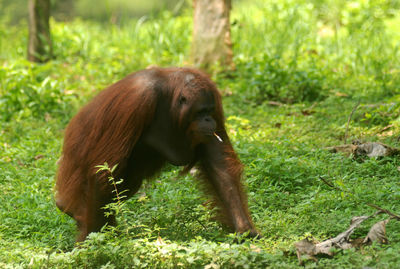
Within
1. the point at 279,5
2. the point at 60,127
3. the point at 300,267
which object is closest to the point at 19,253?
the point at 300,267

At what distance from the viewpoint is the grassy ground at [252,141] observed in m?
2.81

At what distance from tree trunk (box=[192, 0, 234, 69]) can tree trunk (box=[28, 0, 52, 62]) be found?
6.98 feet

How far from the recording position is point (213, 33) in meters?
7.24

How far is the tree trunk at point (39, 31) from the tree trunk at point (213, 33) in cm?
213

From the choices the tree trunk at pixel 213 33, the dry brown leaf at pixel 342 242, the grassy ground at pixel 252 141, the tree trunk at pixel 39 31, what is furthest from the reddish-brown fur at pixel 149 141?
the tree trunk at pixel 39 31

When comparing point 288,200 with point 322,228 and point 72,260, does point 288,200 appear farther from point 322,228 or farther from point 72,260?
point 72,260

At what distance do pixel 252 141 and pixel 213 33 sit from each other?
108 inches

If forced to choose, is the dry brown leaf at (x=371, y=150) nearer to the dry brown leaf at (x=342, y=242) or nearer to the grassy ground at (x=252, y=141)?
the grassy ground at (x=252, y=141)

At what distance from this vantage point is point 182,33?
28.5 ft

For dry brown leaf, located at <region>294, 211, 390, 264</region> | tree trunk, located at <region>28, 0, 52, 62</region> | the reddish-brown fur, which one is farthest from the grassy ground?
tree trunk, located at <region>28, 0, 52, 62</region>

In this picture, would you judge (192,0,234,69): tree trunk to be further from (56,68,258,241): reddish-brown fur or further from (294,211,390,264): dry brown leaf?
(294,211,390,264): dry brown leaf

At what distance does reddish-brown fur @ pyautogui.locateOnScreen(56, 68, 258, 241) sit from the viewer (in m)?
3.19

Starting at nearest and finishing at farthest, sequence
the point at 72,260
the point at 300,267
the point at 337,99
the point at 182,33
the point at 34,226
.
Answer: the point at 300,267 < the point at 72,260 < the point at 34,226 < the point at 337,99 < the point at 182,33

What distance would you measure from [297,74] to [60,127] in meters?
2.57
